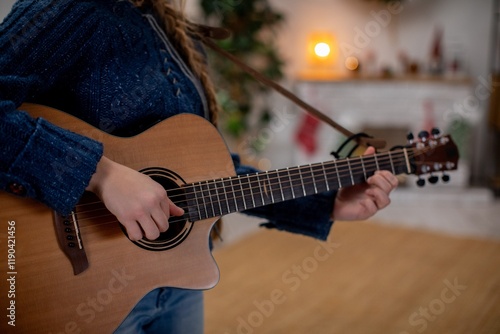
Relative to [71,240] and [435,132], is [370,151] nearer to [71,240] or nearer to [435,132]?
[435,132]

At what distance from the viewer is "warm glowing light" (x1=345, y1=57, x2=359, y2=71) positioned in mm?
4543

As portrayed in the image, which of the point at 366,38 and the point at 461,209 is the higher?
the point at 366,38

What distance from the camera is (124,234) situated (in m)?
0.88

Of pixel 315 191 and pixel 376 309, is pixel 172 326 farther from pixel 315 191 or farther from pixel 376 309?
pixel 376 309

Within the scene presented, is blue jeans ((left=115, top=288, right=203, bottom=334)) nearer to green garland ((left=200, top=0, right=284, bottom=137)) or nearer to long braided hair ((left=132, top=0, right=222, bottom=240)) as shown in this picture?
long braided hair ((left=132, top=0, right=222, bottom=240))

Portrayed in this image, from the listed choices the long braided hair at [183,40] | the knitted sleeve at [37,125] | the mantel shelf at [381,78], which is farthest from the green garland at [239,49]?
the knitted sleeve at [37,125]

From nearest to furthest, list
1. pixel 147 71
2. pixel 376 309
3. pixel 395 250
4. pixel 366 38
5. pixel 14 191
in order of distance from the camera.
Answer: pixel 14 191 → pixel 147 71 → pixel 376 309 → pixel 395 250 → pixel 366 38

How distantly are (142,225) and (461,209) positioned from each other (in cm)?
366

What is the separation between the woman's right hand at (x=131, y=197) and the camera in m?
0.78

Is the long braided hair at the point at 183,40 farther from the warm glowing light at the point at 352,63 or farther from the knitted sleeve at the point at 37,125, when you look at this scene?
the warm glowing light at the point at 352,63

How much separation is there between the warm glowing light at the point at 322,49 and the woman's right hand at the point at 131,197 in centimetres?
404

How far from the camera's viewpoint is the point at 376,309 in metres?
2.15

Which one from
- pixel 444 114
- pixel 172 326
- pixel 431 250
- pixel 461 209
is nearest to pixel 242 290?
pixel 431 250

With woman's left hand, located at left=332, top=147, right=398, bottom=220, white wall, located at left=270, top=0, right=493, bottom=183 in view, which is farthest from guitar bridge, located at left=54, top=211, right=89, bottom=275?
white wall, located at left=270, top=0, right=493, bottom=183
